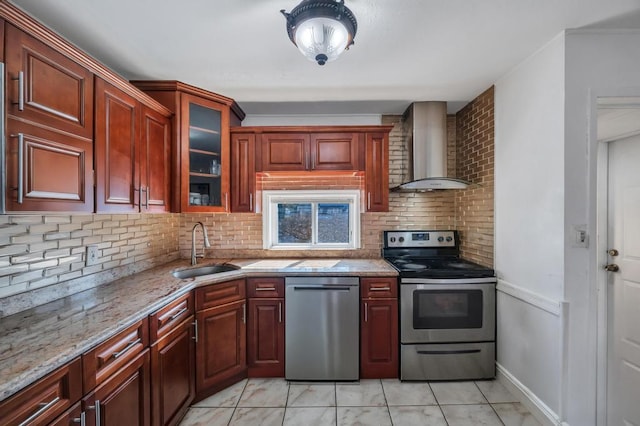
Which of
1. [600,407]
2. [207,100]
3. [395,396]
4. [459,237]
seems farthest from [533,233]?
[207,100]

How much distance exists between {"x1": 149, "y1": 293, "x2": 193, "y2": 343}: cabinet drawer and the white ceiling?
1.66 metres

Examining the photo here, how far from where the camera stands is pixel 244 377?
226 centimetres

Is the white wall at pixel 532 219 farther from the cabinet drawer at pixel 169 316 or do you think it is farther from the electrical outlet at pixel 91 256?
the electrical outlet at pixel 91 256

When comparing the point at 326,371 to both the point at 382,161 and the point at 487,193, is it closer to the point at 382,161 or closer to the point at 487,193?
the point at 382,161

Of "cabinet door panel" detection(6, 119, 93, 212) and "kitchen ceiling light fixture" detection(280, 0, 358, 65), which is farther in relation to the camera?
"kitchen ceiling light fixture" detection(280, 0, 358, 65)

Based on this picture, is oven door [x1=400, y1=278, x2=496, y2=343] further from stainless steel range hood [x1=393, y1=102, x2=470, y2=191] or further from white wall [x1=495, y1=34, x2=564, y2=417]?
stainless steel range hood [x1=393, y1=102, x2=470, y2=191]

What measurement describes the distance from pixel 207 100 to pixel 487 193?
8.65 feet

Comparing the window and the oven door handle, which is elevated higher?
the window

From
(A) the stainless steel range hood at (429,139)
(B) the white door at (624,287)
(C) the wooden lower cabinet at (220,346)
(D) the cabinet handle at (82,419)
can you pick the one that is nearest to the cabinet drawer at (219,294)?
(C) the wooden lower cabinet at (220,346)

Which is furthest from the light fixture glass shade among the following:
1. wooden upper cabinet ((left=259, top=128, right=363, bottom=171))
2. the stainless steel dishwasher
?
the stainless steel dishwasher

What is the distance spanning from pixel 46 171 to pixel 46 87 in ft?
1.27

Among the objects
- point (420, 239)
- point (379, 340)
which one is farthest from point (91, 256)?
point (420, 239)

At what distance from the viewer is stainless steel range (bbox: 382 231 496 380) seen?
2.23m

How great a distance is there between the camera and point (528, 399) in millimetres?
1914
